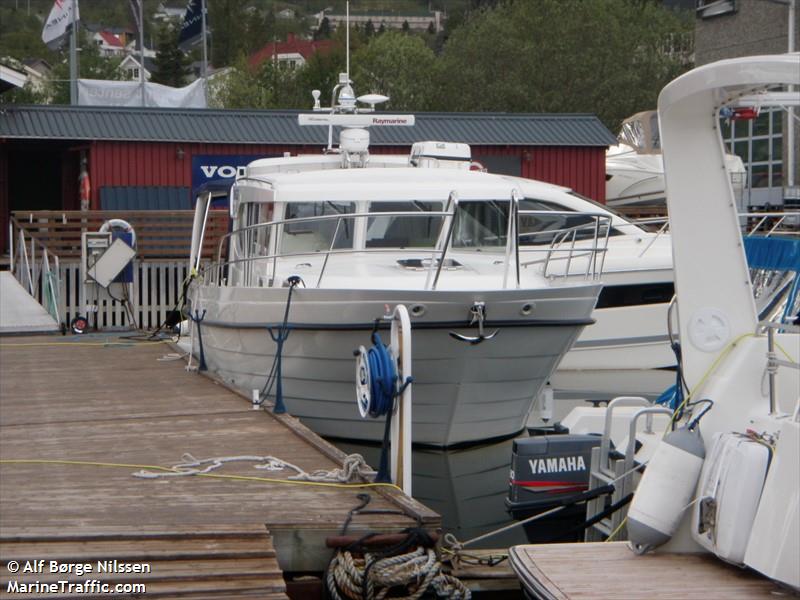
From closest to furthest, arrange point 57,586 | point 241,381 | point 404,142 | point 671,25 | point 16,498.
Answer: point 57,586, point 16,498, point 241,381, point 404,142, point 671,25

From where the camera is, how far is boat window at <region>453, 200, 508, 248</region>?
1145 cm

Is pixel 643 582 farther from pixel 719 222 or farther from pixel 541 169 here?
pixel 541 169

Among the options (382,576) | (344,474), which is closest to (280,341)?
(344,474)

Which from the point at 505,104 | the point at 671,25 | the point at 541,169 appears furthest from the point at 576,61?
the point at 541,169

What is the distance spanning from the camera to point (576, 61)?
1774 inches

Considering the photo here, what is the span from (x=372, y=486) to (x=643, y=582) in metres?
2.49

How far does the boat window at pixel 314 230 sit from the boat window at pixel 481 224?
1063mm

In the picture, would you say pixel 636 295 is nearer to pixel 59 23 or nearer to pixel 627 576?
pixel 627 576

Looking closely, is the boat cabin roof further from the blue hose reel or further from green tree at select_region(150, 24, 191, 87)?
green tree at select_region(150, 24, 191, 87)

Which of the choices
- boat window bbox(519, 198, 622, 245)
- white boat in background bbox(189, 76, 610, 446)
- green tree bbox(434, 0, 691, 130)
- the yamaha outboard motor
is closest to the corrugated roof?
boat window bbox(519, 198, 622, 245)

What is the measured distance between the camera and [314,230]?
11.4 m

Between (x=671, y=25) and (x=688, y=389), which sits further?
(x=671, y=25)

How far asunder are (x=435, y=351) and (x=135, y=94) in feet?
67.0

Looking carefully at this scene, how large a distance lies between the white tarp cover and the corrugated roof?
6108 mm
